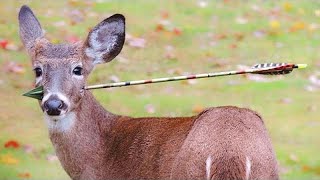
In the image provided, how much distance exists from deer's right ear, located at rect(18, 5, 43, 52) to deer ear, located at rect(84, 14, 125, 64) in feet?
1.37

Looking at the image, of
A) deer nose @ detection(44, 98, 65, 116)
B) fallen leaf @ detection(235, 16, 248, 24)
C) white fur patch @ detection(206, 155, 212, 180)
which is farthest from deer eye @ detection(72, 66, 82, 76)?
fallen leaf @ detection(235, 16, 248, 24)

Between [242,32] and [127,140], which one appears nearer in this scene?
[127,140]

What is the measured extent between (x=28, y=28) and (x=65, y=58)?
686 mm

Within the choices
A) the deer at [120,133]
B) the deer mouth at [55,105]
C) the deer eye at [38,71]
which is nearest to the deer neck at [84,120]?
the deer at [120,133]

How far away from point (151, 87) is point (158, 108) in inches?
38.3

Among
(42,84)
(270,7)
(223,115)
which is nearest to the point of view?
(223,115)

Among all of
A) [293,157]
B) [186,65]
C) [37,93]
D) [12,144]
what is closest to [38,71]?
[37,93]

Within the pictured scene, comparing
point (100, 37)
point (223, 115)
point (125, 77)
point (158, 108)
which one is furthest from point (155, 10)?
point (223, 115)

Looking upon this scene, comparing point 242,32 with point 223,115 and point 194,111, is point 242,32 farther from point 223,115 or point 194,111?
point 223,115

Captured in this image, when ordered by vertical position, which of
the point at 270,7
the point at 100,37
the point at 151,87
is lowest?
the point at 270,7

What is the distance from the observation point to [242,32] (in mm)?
14383

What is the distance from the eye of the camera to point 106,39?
6473mm

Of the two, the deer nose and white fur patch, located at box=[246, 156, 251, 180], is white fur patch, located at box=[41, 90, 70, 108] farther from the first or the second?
white fur patch, located at box=[246, 156, 251, 180]

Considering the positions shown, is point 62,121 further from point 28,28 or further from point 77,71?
point 28,28
